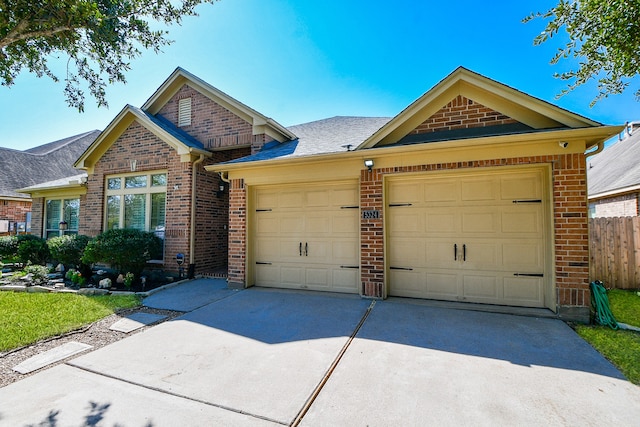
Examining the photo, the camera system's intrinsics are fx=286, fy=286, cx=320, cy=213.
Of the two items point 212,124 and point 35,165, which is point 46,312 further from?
point 35,165

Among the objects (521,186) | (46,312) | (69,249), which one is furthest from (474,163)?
(69,249)

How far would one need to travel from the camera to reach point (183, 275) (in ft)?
26.8

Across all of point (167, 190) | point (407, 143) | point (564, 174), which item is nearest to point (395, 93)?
point (407, 143)

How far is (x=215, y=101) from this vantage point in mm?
9203

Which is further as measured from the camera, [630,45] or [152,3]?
[152,3]

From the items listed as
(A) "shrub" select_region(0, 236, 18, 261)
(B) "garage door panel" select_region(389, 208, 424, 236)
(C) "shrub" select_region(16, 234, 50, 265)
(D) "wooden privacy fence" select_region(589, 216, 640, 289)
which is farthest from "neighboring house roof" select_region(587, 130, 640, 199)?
(A) "shrub" select_region(0, 236, 18, 261)

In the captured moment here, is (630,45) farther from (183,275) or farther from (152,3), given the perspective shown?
(183,275)

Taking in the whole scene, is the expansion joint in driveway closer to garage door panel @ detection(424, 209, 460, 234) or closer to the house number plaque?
the house number plaque

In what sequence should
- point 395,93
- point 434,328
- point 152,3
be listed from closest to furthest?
point 434,328 < point 152,3 < point 395,93

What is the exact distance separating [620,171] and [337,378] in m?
15.7

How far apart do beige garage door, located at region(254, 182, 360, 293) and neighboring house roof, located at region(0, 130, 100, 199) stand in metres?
15.6

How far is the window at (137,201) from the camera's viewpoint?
875 centimetres

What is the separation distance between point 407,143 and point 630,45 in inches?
166

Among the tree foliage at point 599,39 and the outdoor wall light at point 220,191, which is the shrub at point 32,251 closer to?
the outdoor wall light at point 220,191
